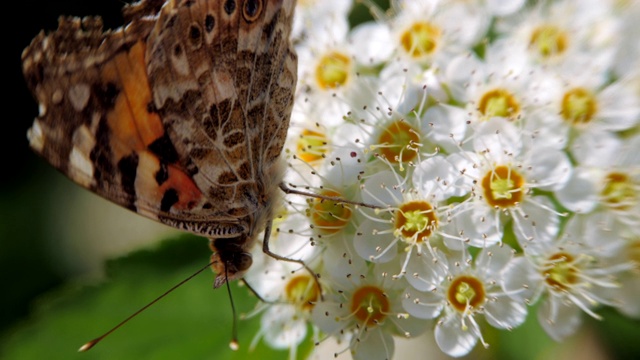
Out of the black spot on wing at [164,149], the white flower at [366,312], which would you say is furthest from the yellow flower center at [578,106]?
the black spot on wing at [164,149]

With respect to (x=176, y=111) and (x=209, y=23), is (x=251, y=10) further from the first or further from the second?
(x=176, y=111)

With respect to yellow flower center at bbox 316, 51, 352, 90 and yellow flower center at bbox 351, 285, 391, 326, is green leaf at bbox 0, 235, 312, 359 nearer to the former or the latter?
yellow flower center at bbox 351, 285, 391, 326

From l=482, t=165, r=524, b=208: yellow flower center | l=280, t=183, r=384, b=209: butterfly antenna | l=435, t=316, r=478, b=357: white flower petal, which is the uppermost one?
l=482, t=165, r=524, b=208: yellow flower center

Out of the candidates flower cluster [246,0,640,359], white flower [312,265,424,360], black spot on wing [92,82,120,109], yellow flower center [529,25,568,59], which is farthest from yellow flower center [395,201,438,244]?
black spot on wing [92,82,120,109]

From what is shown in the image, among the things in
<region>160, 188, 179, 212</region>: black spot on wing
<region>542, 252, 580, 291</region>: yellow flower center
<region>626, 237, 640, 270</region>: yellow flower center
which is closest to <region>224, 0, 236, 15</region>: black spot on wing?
<region>160, 188, 179, 212</region>: black spot on wing

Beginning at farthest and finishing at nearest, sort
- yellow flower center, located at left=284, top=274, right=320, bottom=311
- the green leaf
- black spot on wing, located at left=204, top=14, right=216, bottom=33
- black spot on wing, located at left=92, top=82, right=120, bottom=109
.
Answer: the green leaf → yellow flower center, located at left=284, top=274, right=320, bottom=311 → black spot on wing, located at left=204, top=14, right=216, bottom=33 → black spot on wing, located at left=92, top=82, right=120, bottom=109

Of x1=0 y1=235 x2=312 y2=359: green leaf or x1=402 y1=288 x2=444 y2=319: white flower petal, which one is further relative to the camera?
x1=0 y1=235 x2=312 y2=359: green leaf

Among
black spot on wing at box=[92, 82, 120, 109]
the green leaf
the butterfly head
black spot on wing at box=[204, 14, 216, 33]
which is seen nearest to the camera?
black spot on wing at box=[92, 82, 120, 109]

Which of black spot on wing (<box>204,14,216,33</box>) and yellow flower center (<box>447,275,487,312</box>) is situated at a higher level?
black spot on wing (<box>204,14,216,33</box>)
